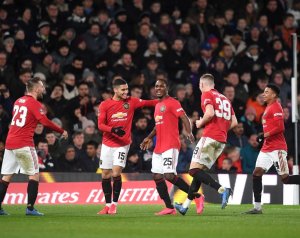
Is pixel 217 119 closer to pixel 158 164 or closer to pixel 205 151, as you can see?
pixel 205 151

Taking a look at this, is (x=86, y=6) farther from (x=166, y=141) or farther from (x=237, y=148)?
(x=166, y=141)

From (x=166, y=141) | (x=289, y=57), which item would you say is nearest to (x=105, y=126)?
(x=166, y=141)

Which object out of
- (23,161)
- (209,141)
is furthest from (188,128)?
(23,161)

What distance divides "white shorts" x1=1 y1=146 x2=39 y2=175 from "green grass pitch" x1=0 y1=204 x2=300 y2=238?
2.55 ft

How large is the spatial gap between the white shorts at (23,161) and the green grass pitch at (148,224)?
0.78m

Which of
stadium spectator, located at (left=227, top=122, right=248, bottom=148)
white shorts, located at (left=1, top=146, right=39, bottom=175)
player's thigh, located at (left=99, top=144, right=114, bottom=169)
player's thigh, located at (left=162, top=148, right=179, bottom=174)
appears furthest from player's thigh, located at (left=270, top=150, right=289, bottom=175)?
stadium spectator, located at (left=227, top=122, right=248, bottom=148)

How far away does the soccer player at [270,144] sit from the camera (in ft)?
50.2

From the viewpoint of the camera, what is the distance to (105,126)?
1523cm

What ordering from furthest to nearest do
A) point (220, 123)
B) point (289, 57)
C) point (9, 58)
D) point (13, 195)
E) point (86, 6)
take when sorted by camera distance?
point (289, 57) < point (86, 6) < point (9, 58) < point (13, 195) < point (220, 123)

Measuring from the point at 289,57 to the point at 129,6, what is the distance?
503 centimetres

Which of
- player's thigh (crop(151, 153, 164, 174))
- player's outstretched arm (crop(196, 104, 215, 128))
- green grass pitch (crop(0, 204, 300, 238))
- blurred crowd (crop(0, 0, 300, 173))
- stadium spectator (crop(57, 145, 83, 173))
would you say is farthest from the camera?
blurred crowd (crop(0, 0, 300, 173))

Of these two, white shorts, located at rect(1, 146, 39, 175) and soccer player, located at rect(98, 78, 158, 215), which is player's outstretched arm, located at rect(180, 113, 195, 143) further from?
white shorts, located at rect(1, 146, 39, 175)

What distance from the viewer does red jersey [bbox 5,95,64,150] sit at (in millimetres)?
14836

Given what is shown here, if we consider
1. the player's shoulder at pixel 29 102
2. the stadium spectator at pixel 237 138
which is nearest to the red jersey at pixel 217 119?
the player's shoulder at pixel 29 102
